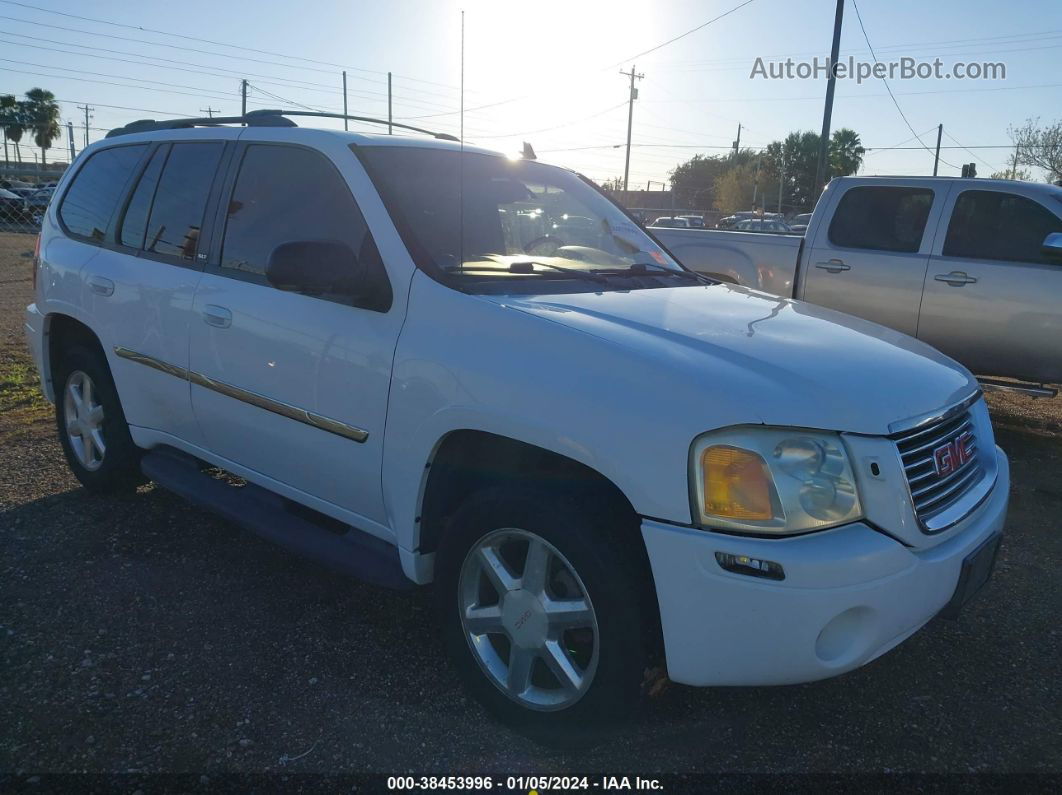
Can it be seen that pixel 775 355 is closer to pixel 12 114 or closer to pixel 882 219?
pixel 882 219

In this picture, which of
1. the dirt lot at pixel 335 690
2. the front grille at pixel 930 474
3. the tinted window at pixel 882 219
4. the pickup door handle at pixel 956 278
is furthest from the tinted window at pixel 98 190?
the pickup door handle at pixel 956 278

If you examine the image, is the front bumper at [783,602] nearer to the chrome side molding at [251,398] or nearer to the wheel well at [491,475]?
the wheel well at [491,475]

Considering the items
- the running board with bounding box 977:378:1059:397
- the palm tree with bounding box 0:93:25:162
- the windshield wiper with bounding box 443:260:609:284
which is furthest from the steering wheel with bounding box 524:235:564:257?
the palm tree with bounding box 0:93:25:162

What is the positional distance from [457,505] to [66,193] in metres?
3.34

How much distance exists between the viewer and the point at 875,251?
6.87 metres

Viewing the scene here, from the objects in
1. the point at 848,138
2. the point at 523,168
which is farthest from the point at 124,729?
the point at 848,138

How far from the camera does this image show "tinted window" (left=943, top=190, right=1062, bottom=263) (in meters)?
6.30

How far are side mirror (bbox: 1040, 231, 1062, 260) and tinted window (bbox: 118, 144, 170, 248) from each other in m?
5.77

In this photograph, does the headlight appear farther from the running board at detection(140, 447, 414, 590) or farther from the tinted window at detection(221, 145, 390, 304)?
the tinted window at detection(221, 145, 390, 304)

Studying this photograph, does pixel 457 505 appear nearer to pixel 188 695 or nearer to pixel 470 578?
pixel 470 578

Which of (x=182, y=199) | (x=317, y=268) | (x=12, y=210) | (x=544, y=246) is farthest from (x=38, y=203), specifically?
(x=317, y=268)

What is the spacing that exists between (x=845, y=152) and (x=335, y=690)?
6463 centimetres

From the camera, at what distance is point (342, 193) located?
3.10m

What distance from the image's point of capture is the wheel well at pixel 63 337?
436 centimetres
